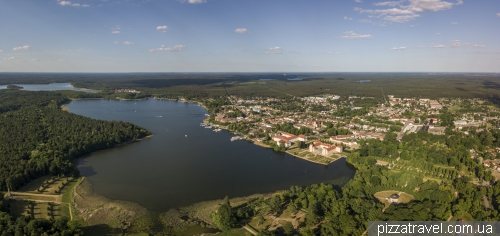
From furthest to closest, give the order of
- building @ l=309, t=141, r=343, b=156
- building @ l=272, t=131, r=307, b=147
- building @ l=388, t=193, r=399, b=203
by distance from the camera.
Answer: building @ l=272, t=131, r=307, b=147 → building @ l=309, t=141, r=343, b=156 → building @ l=388, t=193, r=399, b=203

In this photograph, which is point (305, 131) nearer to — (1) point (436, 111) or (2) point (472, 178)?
(2) point (472, 178)

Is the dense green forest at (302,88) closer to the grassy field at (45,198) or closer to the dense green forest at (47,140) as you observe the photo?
the dense green forest at (47,140)

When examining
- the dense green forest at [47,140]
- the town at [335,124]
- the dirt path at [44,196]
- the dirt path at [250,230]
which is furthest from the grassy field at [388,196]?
the dense green forest at [47,140]

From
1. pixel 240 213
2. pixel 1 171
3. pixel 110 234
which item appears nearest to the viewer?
pixel 110 234

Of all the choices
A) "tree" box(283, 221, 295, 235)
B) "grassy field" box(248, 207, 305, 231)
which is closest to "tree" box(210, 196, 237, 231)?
"grassy field" box(248, 207, 305, 231)

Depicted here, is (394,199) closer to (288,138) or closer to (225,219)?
(225,219)

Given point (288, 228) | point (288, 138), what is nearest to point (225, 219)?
point (288, 228)

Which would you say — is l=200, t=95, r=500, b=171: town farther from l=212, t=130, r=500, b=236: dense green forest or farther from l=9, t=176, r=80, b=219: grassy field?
l=9, t=176, r=80, b=219: grassy field

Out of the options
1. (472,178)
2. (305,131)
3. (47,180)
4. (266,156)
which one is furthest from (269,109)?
(47,180)
